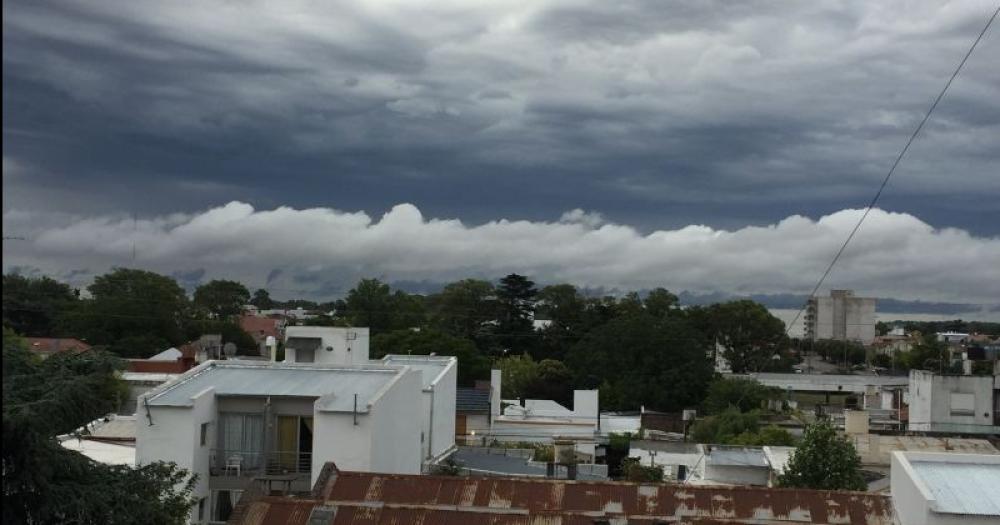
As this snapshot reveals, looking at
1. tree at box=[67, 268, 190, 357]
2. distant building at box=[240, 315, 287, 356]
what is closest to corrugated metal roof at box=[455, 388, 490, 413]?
tree at box=[67, 268, 190, 357]

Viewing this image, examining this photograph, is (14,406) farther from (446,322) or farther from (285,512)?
(446,322)

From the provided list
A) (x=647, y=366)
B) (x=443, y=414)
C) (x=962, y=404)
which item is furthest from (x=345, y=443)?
(x=647, y=366)

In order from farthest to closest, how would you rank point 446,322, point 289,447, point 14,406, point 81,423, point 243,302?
point 243,302 < point 446,322 < point 289,447 < point 81,423 < point 14,406

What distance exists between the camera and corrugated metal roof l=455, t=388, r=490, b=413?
50.8m

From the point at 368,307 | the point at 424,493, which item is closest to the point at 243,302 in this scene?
the point at 368,307

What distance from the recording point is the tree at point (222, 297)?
123812 millimetres

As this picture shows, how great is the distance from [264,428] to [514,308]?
77134 mm

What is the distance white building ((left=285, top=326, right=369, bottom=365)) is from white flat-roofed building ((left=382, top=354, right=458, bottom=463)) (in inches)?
70.5

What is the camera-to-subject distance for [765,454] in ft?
123

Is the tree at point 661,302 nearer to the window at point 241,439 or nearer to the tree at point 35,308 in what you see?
the tree at point 35,308

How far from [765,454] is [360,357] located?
1575cm

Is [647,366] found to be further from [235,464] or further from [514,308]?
[235,464]

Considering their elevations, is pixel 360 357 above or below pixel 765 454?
above

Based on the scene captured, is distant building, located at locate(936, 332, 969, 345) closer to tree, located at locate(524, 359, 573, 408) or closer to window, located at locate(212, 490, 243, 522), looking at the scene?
tree, located at locate(524, 359, 573, 408)
